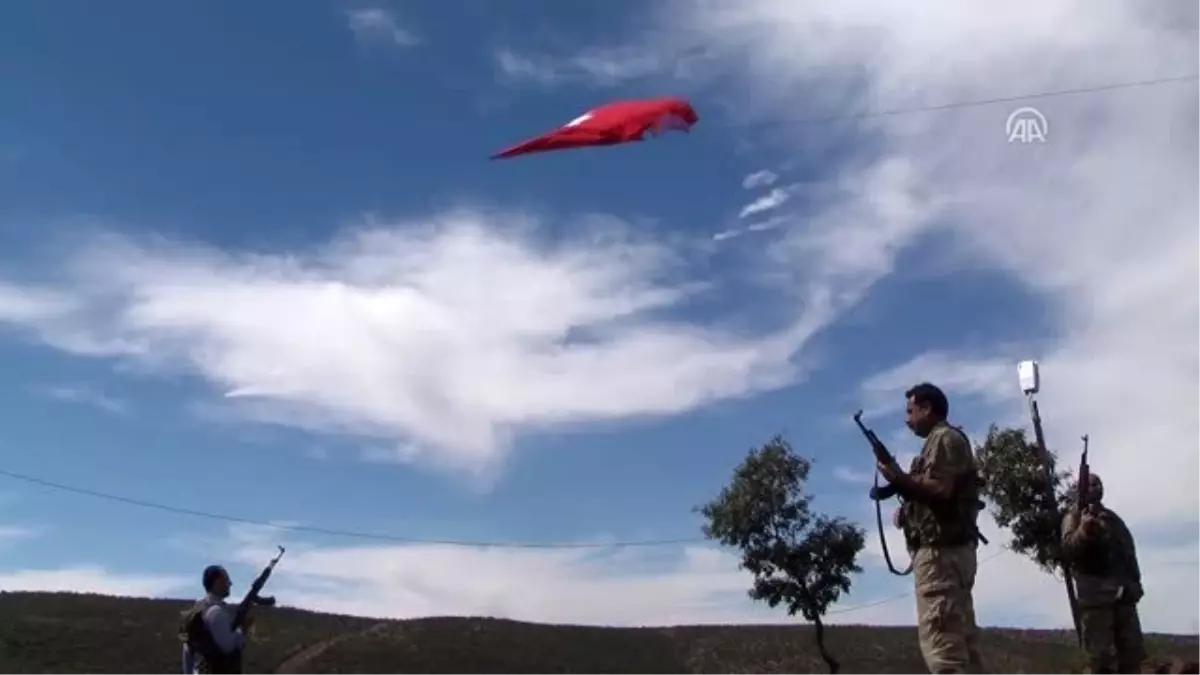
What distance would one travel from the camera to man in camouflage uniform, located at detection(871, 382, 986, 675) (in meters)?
7.05

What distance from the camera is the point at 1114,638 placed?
1143cm

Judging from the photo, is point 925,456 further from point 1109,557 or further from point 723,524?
point 723,524

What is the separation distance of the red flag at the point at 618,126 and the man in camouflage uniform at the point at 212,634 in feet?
13.4

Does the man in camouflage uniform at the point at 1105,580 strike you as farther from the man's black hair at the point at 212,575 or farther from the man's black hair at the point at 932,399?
Result: the man's black hair at the point at 212,575

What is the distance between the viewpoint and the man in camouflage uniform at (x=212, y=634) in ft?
32.1

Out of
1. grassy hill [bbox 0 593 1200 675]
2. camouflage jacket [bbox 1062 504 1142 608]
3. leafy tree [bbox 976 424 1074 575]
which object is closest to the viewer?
camouflage jacket [bbox 1062 504 1142 608]

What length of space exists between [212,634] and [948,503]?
581 centimetres

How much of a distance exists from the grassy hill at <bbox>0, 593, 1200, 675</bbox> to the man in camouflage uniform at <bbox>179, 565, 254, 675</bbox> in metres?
32.1

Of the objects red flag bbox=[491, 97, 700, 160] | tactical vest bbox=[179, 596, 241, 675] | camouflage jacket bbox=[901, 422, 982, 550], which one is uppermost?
red flag bbox=[491, 97, 700, 160]

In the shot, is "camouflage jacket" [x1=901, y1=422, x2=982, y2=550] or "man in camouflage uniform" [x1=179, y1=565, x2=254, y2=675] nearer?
"camouflage jacket" [x1=901, y1=422, x2=982, y2=550]

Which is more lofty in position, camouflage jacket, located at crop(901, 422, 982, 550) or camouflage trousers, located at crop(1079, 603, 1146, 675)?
camouflage jacket, located at crop(901, 422, 982, 550)

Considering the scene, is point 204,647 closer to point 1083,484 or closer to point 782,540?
point 1083,484

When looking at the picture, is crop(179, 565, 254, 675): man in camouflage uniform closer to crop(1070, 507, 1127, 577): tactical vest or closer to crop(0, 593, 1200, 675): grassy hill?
crop(1070, 507, 1127, 577): tactical vest

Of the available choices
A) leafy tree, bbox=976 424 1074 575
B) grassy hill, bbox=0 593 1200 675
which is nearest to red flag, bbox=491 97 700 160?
leafy tree, bbox=976 424 1074 575
